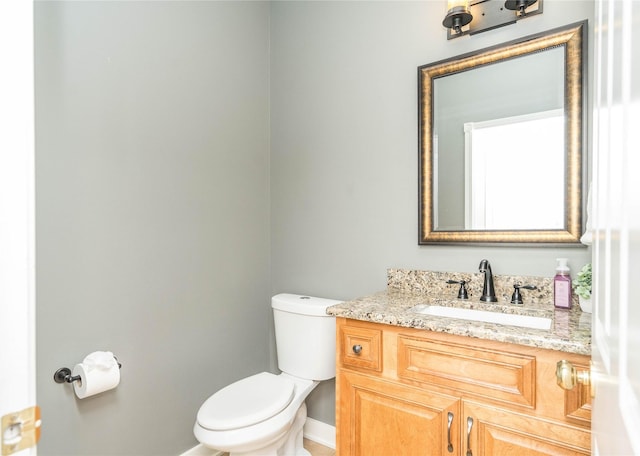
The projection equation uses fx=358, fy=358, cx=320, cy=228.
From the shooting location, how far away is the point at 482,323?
1.19 m

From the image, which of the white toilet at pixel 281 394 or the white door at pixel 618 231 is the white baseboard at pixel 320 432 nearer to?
the white toilet at pixel 281 394

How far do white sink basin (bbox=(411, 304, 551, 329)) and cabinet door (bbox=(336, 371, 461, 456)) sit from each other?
32cm

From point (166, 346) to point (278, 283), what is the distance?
0.76 m

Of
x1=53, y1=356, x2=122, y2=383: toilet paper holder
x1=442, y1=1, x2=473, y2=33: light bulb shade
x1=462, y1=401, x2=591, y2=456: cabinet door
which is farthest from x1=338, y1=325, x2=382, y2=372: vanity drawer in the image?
x1=442, y1=1, x2=473, y2=33: light bulb shade

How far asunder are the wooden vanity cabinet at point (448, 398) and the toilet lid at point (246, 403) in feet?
1.04

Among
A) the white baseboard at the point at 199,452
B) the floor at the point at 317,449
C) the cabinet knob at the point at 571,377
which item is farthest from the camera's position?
the floor at the point at 317,449

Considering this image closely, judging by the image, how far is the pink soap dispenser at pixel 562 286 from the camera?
134cm

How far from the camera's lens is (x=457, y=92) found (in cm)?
166

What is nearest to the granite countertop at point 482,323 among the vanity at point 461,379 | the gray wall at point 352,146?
the vanity at point 461,379

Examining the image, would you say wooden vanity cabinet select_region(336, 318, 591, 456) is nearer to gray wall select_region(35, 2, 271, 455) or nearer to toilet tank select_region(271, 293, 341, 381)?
toilet tank select_region(271, 293, 341, 381)

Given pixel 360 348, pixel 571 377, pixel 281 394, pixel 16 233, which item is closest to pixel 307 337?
pixel 281 394

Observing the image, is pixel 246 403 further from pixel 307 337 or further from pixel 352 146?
pixel 352 146

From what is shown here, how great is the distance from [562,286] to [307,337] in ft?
3.77

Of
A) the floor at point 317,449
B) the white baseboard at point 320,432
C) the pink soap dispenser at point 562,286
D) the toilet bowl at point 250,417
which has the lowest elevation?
the floor at point 317,449
